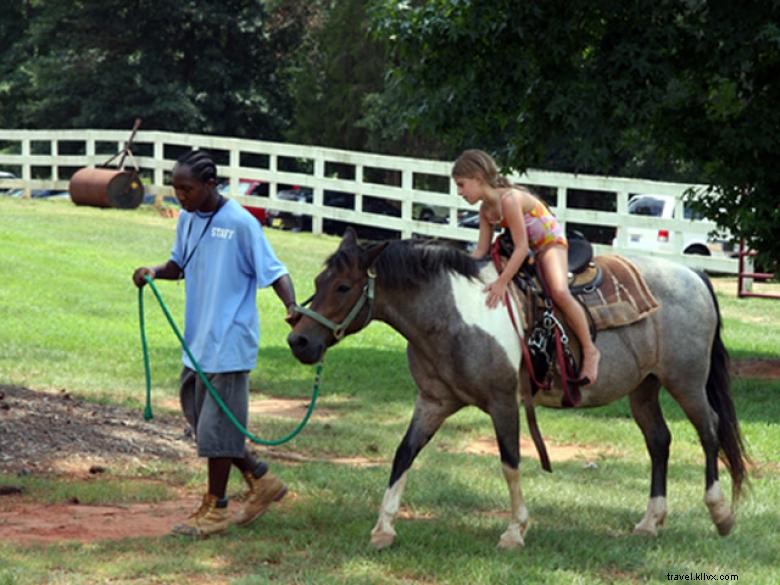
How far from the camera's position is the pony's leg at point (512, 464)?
7.54 m

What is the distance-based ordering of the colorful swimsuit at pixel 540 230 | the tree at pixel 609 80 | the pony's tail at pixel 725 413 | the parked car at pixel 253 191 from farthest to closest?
the parked car at pixel 253 191, the tree at pixel 609 80, the pony's tail at pixel 725 413, the colorful swimsuit at pixel 540 230

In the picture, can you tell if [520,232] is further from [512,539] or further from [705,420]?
[705,420]

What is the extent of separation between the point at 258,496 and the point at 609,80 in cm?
747

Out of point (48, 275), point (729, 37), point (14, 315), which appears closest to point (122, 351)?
point (14, 315)

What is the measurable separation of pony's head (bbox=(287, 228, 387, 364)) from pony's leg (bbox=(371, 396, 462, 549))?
25.4 inches

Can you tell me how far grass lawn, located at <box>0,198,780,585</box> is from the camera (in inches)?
278

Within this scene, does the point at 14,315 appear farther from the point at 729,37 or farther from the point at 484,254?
the point at 484,254

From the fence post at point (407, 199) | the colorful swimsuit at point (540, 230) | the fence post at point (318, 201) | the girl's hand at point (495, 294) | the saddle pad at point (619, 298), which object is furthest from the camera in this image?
the fence post at point (318, 201)

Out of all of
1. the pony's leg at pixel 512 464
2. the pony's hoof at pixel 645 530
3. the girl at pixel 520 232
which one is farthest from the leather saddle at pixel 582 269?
the pony's hoof at pixel 645 530

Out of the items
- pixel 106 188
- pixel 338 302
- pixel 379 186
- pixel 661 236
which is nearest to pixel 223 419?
pixel 338 302

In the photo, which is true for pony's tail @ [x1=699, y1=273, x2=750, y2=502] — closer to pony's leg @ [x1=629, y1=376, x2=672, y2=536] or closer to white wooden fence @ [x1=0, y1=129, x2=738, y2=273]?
pony's leg @ [x1=629, y1=376, x2=672, y2=536]

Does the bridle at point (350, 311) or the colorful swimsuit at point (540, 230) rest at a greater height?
the colorful swimsuit at point (540, 230)

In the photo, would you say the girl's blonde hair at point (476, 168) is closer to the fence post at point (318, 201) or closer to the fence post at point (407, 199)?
the fence post at point (407, 199)

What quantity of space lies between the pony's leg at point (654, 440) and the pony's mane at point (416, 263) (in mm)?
1651
